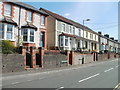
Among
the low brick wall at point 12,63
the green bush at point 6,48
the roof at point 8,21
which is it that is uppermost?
the roof at point 8,21

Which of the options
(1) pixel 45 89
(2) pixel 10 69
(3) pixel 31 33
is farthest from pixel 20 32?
(1) pixel 45 89

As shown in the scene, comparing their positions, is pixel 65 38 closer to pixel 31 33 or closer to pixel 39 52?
pixel 31 33

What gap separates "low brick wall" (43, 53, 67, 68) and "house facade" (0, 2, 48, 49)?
4307 millimetres

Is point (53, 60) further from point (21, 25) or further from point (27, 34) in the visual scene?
point (21, 25)

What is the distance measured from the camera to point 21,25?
1020 inches

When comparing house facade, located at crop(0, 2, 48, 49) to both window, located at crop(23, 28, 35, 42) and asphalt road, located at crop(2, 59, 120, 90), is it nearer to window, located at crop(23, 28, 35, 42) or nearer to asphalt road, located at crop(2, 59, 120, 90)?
window, located at crop(23, 28, 35, 42)

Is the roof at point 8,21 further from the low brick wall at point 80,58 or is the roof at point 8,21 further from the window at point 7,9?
the low brick wall at point 80,58

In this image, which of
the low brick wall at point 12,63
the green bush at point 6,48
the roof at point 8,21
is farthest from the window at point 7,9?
the low brick wall at point 12,63

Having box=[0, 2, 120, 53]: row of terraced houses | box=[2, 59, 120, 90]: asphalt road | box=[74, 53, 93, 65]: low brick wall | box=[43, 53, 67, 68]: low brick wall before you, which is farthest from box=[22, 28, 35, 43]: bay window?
box=[2, 59, 120, 90]: asphalt road

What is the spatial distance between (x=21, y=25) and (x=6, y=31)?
3.62 meters

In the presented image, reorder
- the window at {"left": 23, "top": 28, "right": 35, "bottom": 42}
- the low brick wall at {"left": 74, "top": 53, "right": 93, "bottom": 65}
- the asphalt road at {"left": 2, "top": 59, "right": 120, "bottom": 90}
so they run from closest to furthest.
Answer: the asphalt road at {"left": 2, "top": 59, "right": 120, "bottom": 90} → the window at {"left": 23, "top": 28, "right": 35, "bottom": 42} → the low brick wall at {"left": 74, "top": 53, "right": 93, "bottom": 65}

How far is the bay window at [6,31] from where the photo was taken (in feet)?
72.8

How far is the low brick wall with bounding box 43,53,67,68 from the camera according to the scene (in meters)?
21.8

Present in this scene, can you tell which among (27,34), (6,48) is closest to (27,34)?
(27,34)
